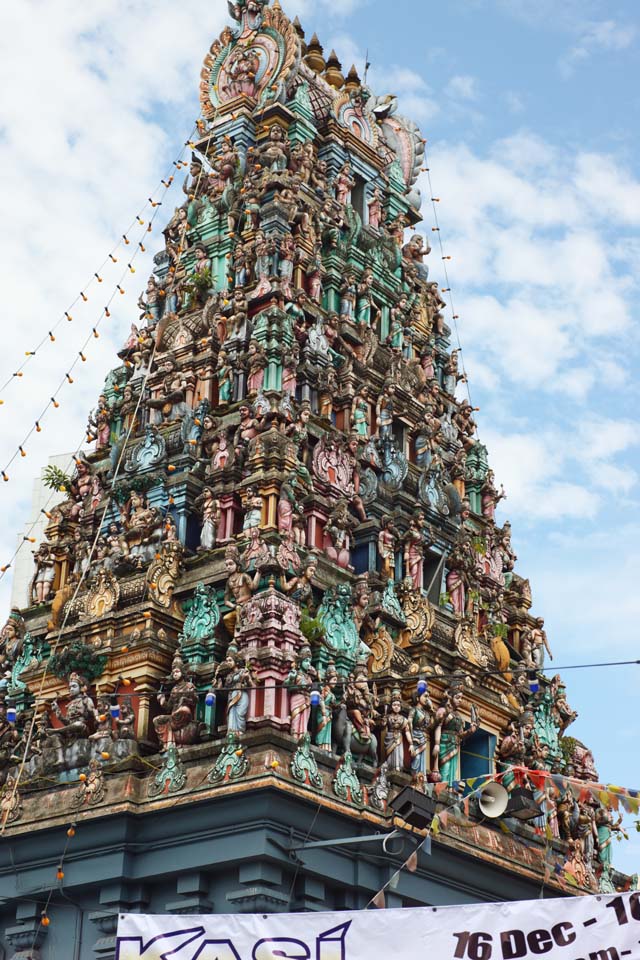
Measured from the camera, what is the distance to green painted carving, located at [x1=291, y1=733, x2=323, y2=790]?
26578 mm

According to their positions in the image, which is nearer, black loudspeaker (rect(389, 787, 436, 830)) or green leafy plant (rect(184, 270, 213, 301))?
black loudspeaker (rect(389, 787, 436, 830))

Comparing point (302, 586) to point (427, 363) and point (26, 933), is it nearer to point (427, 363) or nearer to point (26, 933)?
point (26, 933)

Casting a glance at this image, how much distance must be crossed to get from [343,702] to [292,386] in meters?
8.45

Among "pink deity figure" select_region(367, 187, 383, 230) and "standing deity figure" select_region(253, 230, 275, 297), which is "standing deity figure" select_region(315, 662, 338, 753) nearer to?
"standing deity figure" select_region(253, 230, 275, 297)

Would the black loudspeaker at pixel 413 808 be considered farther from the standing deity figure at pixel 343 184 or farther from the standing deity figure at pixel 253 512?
the standing deity figure at pixel 343 184

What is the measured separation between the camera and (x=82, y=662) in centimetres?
3081

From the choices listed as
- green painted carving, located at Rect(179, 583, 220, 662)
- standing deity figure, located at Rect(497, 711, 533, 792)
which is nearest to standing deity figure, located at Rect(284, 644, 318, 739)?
green painted carving, located at Rect(179, 583, 220, 662)

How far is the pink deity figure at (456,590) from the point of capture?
34938 millimetres

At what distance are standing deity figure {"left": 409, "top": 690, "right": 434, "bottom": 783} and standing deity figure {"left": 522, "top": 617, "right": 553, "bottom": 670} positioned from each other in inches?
249

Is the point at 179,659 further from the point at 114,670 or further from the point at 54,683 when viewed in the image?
the point at 54,683

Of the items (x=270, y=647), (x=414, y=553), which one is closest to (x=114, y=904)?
(x=270, y=647)

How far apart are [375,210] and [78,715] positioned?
19.1 meters

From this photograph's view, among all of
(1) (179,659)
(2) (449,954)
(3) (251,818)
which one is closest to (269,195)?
(1) (179,659)

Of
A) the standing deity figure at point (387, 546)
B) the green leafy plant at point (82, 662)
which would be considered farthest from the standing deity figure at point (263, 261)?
the green leafy plant at point (82, 662)
